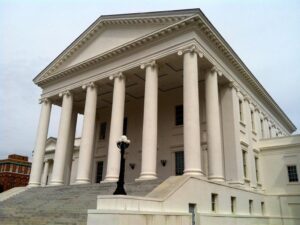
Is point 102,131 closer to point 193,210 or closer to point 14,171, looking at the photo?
point 193,210

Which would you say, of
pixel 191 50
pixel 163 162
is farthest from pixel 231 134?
pixel 191 50

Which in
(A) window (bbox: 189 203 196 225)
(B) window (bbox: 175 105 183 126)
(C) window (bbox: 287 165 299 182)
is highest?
(B) window (bbox: 175 105 183 126)

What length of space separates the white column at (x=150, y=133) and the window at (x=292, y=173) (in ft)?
48.4

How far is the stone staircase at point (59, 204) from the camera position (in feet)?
49.6

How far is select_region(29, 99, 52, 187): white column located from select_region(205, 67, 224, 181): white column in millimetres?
15456

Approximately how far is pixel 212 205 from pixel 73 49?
18.8 m

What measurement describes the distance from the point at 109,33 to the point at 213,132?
12.5 metres

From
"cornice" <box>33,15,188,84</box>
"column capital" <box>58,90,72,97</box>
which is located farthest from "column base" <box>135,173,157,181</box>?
"column capital" <box>58,90,72,97</box>

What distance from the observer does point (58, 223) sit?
47.8ft

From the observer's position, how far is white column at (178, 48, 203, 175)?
17828 mm

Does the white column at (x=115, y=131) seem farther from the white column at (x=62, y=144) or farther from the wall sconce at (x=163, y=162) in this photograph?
the white column at (x=62, y=144)

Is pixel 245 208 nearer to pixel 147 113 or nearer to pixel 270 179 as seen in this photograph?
pixel 270 179

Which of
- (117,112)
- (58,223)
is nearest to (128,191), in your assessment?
(58,223)

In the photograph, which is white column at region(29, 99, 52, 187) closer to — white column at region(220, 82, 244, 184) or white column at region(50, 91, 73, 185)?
white column at region(50, 91, 73, 185)
